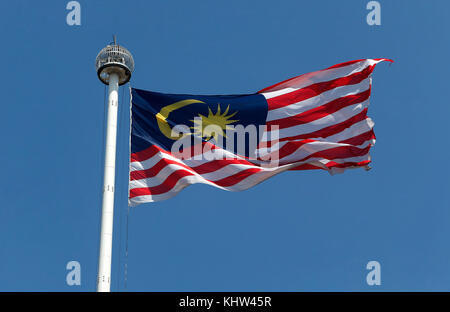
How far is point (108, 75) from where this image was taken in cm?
2898

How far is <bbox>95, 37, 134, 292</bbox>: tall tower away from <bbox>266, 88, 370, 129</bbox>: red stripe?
6.45 meters

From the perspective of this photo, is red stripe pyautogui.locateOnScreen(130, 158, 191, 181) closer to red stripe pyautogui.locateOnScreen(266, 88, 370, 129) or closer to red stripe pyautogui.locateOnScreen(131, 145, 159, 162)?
red stripe pyautogui.locateOnScreen(131, 145, 159, 162)

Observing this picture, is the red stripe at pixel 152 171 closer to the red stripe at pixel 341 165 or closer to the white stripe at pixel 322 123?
the white stripe at pixel 322 123

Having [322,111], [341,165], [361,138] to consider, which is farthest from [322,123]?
[341,165]

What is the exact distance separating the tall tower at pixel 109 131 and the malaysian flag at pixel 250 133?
43.5 inches

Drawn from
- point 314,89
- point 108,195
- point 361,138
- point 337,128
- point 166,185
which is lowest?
point 108,195

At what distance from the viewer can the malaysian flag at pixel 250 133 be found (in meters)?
27.2

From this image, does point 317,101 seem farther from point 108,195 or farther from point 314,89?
point 108,195

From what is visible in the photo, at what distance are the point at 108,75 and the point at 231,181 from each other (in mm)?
6796

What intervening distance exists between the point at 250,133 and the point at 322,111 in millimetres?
3103

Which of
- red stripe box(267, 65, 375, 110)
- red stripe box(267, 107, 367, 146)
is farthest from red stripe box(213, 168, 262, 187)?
red stripe box(267, 65, 375, 110)

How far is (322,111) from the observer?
2906cm
